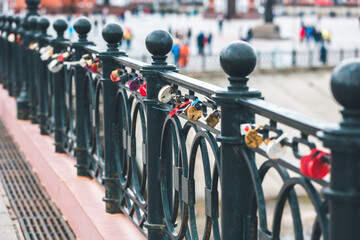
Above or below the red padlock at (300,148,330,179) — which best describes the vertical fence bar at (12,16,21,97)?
below

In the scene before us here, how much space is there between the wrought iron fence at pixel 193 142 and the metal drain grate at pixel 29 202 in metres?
0.46

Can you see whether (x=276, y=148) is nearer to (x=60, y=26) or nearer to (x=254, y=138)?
(x=254, y=138)

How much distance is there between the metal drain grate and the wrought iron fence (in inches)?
18.0

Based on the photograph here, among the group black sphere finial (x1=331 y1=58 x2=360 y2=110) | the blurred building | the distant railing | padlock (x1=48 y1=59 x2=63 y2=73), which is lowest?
the distant railing

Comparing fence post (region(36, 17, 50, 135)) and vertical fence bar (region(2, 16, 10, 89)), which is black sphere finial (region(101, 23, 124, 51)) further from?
vertical fence bar (region(2, 16, 10, 89))

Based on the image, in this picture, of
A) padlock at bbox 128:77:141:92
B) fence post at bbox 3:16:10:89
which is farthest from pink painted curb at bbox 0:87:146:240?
fence post at bbox 3:16:10:89

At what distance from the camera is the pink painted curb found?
4867 millimetres

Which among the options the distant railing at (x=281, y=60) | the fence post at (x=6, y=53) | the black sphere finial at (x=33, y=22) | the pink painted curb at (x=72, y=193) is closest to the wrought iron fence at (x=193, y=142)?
the pink painted curb at (x=72, y=193)

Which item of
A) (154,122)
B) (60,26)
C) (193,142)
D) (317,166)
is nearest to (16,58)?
(60,26)

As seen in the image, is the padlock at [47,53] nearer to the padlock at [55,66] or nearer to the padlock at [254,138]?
the padlock at [55,66]

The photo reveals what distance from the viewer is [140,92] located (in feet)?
14.4

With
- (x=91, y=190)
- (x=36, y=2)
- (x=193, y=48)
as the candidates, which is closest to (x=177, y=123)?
(x=91, y=190)

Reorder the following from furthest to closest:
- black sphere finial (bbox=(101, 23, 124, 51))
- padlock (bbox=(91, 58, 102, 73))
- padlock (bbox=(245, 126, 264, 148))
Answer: padlock (bbox=(91, 58, 102, 73)) → black sphere finial (bbox=(101, 23, 124, 51)) → padlock (bbox=(245, 126, 264, 148))

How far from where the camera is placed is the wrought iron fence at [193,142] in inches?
85.6
